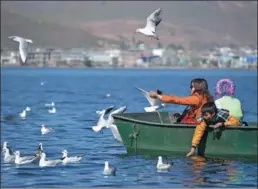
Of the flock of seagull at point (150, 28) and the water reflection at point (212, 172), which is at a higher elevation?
the flock of seagull at point (150, 28)

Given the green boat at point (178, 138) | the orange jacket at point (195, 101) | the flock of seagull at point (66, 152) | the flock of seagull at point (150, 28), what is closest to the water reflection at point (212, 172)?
the green boat at point (178, 138)

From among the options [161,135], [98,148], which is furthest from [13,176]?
[98,148]

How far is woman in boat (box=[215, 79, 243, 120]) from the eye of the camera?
747 inches

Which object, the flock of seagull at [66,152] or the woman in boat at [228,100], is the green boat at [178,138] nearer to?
the woman in boat at [228,100]

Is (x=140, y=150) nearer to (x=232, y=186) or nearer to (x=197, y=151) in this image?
(x=197, y=151)

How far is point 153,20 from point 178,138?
16.5 ft

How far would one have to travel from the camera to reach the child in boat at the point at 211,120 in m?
18.0

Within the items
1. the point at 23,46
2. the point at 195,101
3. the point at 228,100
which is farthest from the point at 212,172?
the point at 23,46

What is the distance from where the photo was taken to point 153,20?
14961 mm

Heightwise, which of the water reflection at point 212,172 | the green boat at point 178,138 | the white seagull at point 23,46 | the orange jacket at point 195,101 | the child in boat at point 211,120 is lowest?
the water reflection at point 212,172

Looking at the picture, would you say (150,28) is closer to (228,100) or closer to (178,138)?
(228,100)

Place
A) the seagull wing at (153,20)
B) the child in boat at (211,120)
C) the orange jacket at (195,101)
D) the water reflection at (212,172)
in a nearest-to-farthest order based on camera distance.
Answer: the seagull wing at (153,20)
the water reflection at (212,172)
the orange jacket at (195,101)
the child in boat at (211,120)

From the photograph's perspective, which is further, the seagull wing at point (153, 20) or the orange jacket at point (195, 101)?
the orange jacket at point (195, 101)

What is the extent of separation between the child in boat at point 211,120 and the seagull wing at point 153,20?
3200mm
